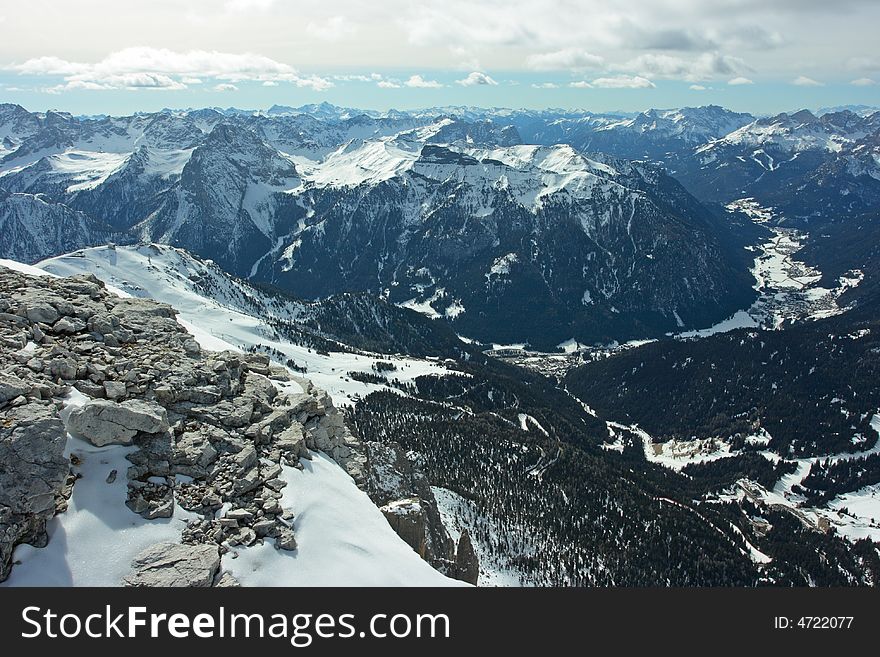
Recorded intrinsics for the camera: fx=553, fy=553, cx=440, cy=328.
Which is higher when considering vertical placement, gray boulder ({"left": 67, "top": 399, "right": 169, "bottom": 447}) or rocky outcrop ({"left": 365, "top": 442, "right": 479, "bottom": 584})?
gray boulder ({"left": 67, "top": 399, "right": 169, "bottom": 447})

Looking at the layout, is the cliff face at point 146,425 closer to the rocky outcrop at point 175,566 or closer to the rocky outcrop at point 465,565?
the rocky outcrop at point 175,566

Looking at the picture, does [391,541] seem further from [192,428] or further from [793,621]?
[793,621]

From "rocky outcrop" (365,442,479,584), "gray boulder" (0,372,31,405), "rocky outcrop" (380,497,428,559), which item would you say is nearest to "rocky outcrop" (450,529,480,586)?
"rocky outcrop" (365,442,479,584)

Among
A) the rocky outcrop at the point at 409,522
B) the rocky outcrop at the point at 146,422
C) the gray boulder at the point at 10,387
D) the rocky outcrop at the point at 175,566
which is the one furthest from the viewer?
the rocky outcrop at the point at 409,522

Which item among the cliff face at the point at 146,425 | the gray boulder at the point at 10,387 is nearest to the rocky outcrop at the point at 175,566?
the cliff face at the point at 146,425

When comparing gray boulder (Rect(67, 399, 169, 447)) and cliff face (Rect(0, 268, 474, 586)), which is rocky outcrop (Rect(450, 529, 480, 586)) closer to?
cliff face (Rect(0, 268, 474, 586))

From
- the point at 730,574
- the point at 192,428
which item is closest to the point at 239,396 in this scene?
the point at 192,428
